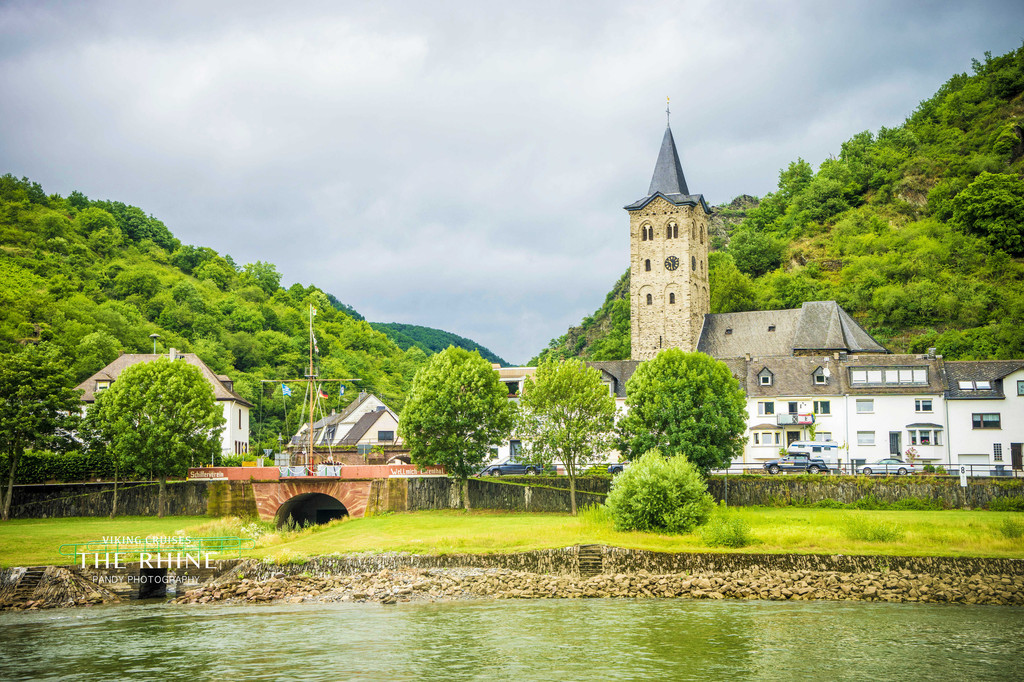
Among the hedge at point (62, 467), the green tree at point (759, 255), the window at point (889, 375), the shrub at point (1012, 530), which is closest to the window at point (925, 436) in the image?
the window at point (889, 375)

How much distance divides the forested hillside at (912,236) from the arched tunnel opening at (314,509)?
55867 millimetres

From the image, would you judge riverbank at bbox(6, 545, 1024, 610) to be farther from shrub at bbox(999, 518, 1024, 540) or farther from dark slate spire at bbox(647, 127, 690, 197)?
dark slate spire at bbox(647, 127, 690, 197)

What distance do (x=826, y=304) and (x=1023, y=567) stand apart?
49.5 metres

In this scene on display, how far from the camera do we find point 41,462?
5556 cm

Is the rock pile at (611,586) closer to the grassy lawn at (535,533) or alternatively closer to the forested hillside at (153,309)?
the grassy lawn at (535,533)

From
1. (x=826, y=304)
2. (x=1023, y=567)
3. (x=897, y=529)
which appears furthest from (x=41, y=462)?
(x=826, y=304)

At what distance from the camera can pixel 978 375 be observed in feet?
201

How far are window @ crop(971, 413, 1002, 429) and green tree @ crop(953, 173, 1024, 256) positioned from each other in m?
52.4

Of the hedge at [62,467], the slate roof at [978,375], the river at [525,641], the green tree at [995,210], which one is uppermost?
the green tree at [995,210]

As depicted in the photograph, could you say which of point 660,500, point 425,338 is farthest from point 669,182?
point 425,338

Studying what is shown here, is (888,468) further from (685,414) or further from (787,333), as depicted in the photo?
(787,333)

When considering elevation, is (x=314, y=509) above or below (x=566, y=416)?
below

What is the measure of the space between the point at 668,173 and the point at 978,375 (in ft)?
138

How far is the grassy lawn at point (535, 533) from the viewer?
3562 centimetres
